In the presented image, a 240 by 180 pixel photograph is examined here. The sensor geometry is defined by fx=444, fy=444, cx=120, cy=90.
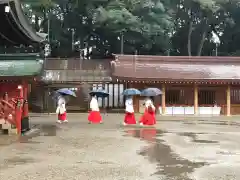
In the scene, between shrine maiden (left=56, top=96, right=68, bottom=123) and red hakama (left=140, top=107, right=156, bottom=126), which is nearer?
red hakama (left=140, top=107, right=156, bottom=126)

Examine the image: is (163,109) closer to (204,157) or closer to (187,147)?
(187,147)

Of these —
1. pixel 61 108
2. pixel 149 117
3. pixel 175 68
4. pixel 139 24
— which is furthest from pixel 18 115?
pixel 139 24

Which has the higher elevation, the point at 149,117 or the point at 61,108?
the point at 61,108

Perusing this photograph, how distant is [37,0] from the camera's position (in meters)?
36.1

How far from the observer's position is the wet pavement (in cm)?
840

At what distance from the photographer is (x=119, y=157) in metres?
10.5

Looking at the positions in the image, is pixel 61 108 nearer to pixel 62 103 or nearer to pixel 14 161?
pixel 62 103

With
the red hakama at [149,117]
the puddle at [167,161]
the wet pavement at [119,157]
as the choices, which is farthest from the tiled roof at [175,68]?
the puddle at [167,161]

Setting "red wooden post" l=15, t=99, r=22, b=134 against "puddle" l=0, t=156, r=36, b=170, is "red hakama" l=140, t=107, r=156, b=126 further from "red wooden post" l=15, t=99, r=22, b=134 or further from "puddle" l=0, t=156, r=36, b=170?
"puddle" l=0, t=156, r=36, b=170

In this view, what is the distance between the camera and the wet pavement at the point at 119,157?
27.6 feet

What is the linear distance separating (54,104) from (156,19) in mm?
11219

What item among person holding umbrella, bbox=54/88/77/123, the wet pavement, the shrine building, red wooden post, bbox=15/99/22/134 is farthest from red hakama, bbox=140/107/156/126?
the shrine building

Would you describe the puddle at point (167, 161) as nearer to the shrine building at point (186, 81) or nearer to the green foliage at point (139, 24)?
the shrine building at point (186, 81)

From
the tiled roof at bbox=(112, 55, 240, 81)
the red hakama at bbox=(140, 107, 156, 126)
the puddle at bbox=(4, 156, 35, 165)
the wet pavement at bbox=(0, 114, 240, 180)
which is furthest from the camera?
the tiled roof at bbox=(112, 55, 240, 81)
